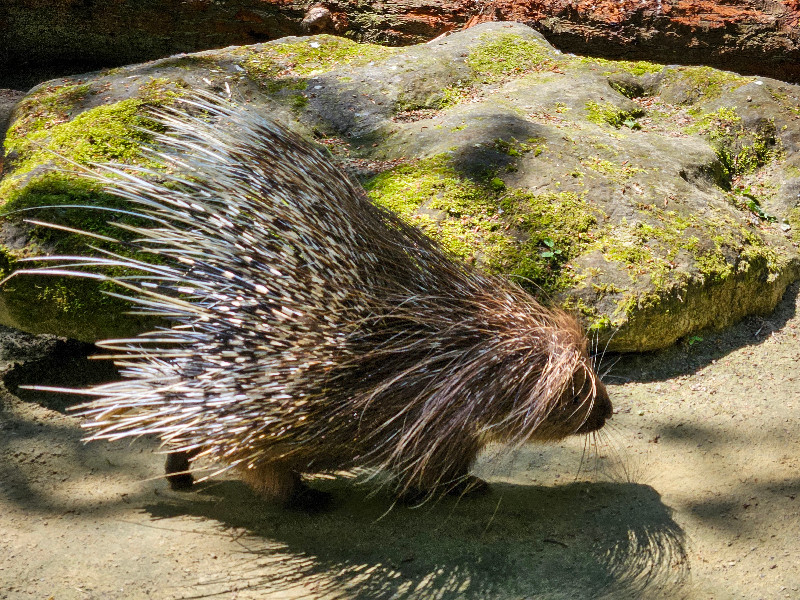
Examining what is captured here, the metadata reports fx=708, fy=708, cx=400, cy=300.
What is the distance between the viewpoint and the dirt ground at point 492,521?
8.29 ft

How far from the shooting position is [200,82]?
444cm

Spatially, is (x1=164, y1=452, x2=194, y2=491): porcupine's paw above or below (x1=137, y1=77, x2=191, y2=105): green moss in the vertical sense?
below

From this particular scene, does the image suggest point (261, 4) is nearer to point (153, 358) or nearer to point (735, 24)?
point (735, 24)

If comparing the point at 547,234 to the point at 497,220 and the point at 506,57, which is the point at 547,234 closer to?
the point at 497,220

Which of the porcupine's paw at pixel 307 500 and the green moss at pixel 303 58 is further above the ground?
the green moss at pixel 303 58

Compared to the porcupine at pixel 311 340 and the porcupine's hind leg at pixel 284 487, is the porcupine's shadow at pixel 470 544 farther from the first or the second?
the porcupine at pixel 311 340

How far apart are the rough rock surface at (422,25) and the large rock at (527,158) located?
108 cm

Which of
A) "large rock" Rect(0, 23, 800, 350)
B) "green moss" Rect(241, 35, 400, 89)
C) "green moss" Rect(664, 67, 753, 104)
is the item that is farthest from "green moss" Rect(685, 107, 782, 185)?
"green moss" Rect(241, 35, 400, 89)

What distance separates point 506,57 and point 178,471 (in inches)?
149

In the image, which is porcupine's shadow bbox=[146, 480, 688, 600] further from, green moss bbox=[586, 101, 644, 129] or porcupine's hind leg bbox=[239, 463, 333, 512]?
green moss bbox=[586, 101, 644, 129]

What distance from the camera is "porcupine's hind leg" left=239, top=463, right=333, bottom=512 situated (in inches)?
112

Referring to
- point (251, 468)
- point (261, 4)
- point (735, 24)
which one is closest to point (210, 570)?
point (251, 468)

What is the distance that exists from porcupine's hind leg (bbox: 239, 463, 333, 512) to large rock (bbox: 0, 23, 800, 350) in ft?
3.67

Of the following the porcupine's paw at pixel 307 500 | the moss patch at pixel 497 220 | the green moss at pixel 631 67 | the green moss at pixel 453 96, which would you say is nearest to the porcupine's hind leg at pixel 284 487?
the porcupine's paw at pixel 307 500
